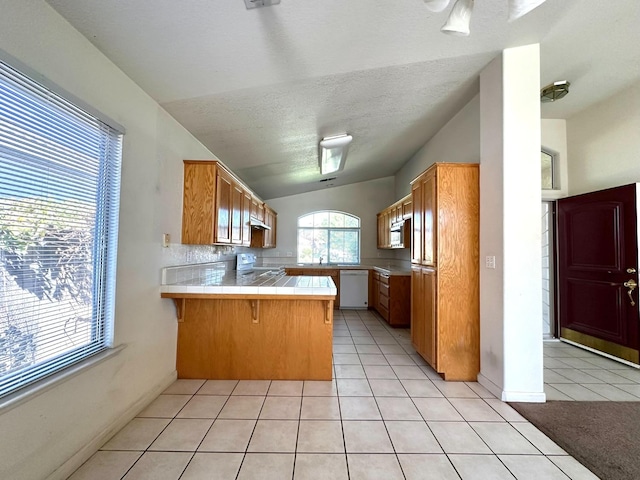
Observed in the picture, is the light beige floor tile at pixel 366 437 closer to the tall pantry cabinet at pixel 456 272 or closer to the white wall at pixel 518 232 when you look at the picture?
the tall pantry cabinet at pixel 456 272

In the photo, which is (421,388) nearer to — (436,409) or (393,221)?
(436,409)

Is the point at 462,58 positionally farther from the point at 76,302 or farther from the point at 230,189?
the point at 76,302

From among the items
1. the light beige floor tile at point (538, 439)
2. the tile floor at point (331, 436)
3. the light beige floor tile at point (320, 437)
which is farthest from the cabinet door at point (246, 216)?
the light beige floor tile at point (538, 439)

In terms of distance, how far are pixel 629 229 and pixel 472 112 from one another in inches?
85.2

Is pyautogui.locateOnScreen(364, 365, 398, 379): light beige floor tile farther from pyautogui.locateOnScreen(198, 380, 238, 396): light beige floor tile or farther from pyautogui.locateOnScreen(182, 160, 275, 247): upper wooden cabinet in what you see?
pyautogui.locateOnScreen(182, 160, 275, 247): upper wooden cabinet

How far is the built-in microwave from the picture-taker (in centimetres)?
487

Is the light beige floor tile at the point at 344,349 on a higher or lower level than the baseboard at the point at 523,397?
lower

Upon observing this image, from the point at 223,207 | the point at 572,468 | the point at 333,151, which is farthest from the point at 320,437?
the point at 333,151

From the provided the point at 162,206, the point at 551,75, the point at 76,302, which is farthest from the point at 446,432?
the point at 551,75

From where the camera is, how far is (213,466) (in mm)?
1618

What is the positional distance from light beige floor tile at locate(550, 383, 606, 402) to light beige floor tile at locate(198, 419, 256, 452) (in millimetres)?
2688

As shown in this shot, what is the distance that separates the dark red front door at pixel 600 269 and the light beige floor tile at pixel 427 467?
3077 mm

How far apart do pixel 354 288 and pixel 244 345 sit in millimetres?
3610

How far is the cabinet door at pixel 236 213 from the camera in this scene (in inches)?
126
